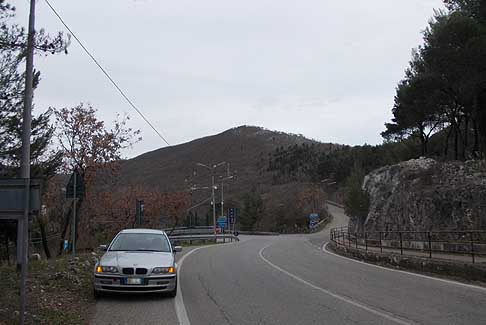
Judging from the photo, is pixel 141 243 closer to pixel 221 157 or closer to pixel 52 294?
pixel 52 294

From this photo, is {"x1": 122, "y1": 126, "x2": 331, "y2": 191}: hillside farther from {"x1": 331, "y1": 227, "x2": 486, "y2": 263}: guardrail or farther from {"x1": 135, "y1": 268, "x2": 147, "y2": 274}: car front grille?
{"x1": 135, "y1": 268, "x2": 147, "y2": 274}: car front grille

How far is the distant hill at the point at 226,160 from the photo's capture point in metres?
97.5

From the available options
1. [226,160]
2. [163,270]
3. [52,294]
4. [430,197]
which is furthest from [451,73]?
[226,160]

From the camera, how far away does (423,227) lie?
26141 mm

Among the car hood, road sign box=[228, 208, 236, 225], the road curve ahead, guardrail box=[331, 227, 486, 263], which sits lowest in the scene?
the road curve ahead

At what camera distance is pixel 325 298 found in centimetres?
1085

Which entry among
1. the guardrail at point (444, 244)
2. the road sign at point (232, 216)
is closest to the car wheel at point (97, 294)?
the guardrail at point (444, 244)

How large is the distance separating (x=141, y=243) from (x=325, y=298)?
14.7 ft

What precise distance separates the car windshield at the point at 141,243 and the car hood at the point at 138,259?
1.44ft

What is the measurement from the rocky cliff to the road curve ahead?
8416 millimetres

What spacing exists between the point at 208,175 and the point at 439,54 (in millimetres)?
79037

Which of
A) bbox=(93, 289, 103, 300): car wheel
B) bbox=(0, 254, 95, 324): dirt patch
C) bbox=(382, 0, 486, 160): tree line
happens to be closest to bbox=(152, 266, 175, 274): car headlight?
bbox=(93, 289, 103, 300): car wheel

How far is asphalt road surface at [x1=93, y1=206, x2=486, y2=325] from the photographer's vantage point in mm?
8547

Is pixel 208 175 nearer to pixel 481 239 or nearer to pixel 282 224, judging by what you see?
pixel 282 224
